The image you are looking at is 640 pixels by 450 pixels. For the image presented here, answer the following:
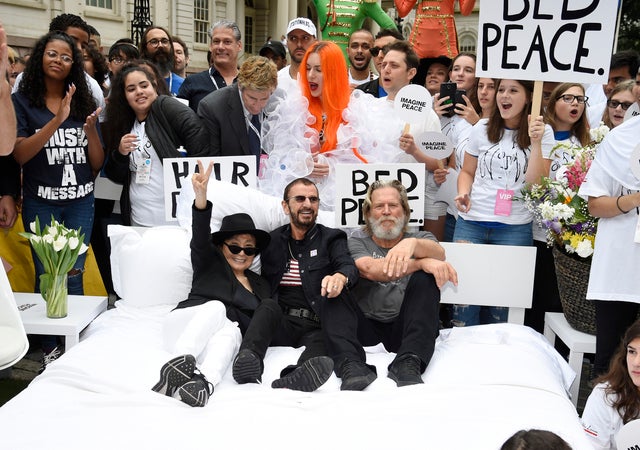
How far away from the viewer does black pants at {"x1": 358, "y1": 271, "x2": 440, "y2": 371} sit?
347cm

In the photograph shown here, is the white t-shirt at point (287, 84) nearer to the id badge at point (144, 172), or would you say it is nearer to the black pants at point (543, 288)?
the id badge at point (144, 172)

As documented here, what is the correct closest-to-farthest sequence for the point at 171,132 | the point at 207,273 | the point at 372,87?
1. the point at 207,273
2. the point at 171,132
3. the point at 372,87

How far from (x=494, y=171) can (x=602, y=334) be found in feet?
4.31

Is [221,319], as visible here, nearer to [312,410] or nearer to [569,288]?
[312,410]

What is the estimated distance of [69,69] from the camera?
4.51 meters

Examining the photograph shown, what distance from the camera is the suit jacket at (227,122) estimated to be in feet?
15.0

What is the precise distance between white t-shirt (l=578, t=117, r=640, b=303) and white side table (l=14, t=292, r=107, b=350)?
280cm

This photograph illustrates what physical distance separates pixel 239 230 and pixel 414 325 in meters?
1.20

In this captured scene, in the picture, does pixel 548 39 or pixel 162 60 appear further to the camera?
pixel 162 60

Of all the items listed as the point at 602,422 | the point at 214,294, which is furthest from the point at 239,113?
the point at 602,422

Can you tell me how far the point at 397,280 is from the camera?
392 cm

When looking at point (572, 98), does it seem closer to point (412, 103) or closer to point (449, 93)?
point (449, 93)

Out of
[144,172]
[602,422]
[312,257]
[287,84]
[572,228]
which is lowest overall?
[602,422]

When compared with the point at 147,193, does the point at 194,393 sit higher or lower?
lower
